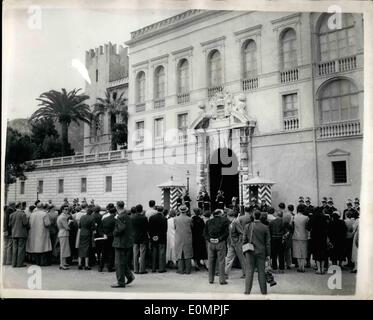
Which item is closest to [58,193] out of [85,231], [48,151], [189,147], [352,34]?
[48,151]

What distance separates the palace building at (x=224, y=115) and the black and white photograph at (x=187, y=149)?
65 mm

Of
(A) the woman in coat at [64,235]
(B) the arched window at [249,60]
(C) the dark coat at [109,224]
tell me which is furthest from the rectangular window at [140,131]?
(C) the dark coat at [109,224]

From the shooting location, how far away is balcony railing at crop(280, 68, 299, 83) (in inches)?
569

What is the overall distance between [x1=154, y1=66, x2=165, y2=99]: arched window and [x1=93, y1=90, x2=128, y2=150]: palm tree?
1592 mm

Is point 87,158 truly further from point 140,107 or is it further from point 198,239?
point 198,239

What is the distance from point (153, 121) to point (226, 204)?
4.96 m

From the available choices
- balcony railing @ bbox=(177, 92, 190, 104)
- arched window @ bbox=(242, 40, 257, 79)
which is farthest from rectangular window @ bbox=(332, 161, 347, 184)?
balcony railing @ bbox=(177, 92, 190, 104)

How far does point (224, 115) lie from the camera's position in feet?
55.4

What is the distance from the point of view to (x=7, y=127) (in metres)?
10.2

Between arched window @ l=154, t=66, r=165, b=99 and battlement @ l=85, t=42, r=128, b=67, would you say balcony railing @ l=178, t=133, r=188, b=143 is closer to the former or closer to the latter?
arched window @ l=154, t=66, r=165, b=99

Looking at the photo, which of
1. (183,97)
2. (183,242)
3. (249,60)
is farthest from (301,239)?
(183,97)

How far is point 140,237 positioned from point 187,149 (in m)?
6.16
